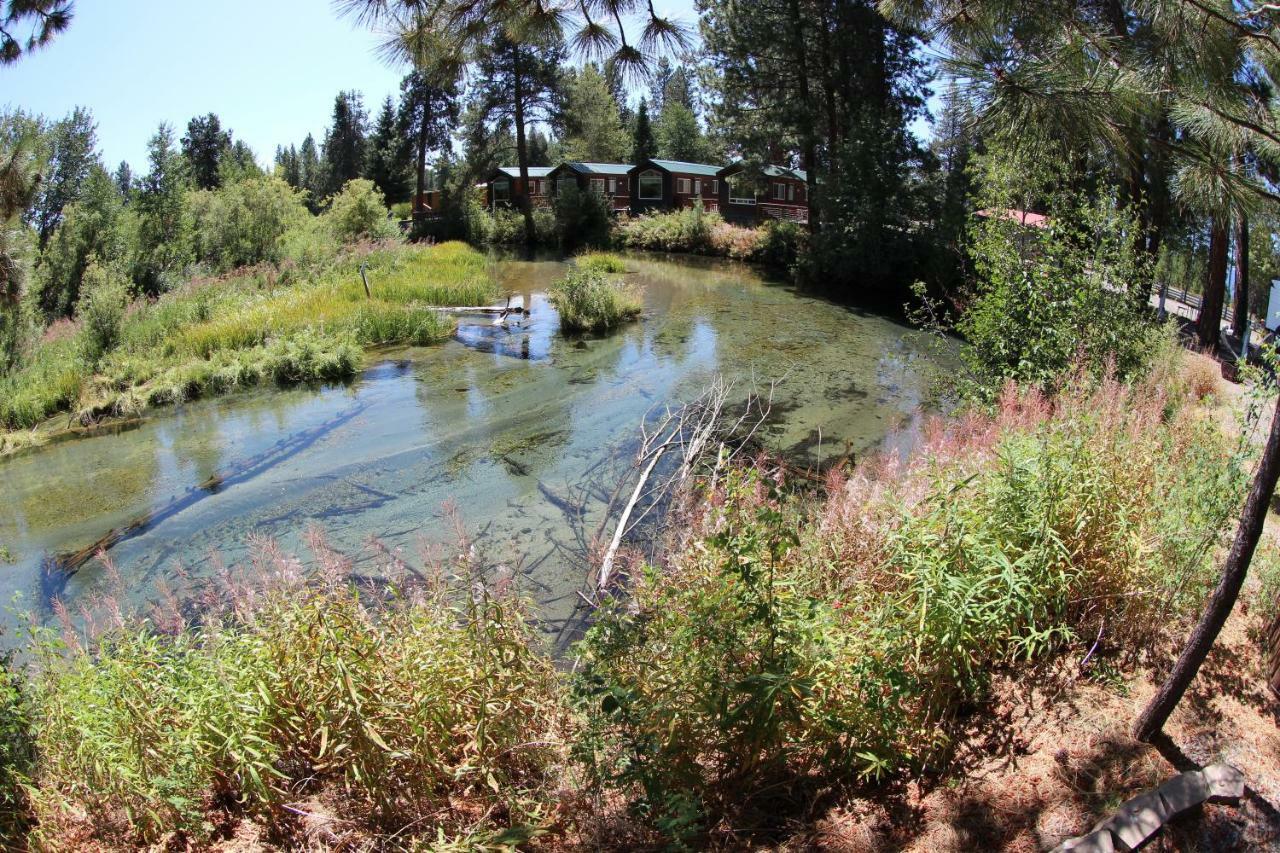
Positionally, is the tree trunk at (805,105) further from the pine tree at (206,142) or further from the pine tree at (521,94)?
the pine tree at (206,142)

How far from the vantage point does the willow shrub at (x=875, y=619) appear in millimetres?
3170

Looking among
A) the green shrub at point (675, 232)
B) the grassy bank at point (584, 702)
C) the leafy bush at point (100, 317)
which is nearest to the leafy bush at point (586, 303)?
the leafy bush at point (100, 317)

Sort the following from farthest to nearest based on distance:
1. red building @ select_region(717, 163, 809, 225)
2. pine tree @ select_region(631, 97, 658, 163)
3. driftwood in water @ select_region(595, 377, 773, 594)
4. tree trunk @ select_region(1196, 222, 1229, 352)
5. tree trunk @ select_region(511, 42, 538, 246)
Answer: pine tree @ select_region(631, 97, 658, 163) → red building @ select_region(717, 163, 809, 225) → tree trunk @ select_region(511, 42, 538, 246) → tree trunk @ select_region(1196, 222, 1229, 352) → driftwood in water @ select_region(595, 377, 773, 594)

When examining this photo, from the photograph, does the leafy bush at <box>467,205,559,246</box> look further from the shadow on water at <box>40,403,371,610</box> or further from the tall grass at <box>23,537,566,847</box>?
the tall grass at <box>23,537,566,847</box>

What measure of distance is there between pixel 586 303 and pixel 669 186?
95.5 feet

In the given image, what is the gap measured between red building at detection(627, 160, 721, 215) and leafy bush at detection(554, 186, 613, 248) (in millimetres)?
5714

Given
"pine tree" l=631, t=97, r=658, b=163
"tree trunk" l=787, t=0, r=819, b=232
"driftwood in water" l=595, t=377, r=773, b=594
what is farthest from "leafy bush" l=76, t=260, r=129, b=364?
"pine tree" l=631, t=97, r=658, b=163

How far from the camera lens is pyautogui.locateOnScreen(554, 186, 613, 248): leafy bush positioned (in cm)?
3944

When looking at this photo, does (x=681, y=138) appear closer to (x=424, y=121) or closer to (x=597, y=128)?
(x=597, y=128)

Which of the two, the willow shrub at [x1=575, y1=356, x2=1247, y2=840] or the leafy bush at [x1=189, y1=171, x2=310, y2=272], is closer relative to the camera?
the willow shrub at [x1=575, y1=356, x2=1247, y2=840]

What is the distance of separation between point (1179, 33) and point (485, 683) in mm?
4515

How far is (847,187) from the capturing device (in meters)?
24.8

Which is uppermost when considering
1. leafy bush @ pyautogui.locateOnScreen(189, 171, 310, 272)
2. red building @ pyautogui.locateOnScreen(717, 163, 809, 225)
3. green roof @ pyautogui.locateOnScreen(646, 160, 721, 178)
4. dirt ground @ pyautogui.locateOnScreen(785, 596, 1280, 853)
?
green roof @ pyautogui.locateOnScreen(646, 160, 721, 178)

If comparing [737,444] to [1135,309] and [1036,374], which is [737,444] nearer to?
[1036,374]
